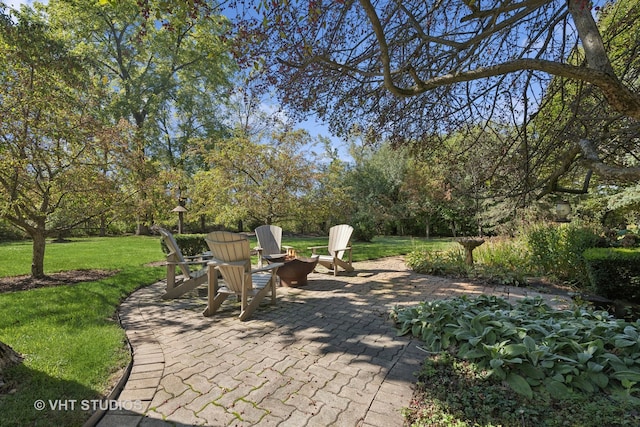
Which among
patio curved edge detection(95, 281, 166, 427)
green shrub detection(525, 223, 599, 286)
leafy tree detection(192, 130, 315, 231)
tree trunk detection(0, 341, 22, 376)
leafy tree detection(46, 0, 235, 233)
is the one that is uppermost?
leafy tree detection(46, 0, 235, 233)

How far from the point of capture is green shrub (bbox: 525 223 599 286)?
220 inches

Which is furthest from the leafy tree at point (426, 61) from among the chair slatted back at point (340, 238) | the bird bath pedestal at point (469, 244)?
the bird bath pedestal at point (469, 244)

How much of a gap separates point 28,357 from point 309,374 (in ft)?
7.68

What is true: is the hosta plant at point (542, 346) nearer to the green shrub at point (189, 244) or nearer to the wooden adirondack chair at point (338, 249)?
the wooden adirondack chair at point (338, 249)

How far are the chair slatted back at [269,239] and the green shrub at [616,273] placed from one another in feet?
18.2

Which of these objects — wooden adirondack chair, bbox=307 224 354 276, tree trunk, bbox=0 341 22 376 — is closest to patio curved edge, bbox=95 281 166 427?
tree trunk, bbox=0 341 22 376

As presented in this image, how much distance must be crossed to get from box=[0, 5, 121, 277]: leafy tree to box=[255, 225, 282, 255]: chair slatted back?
9.97ft

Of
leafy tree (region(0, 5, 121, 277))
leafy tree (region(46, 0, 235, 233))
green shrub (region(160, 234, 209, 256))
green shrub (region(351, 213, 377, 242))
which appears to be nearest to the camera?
leafy tree (region(0, 5, 121, 277))

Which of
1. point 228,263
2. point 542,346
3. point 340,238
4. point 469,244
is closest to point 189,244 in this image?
point 340,238

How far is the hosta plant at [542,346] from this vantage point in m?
2.20

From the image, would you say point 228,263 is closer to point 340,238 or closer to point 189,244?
point 340,238

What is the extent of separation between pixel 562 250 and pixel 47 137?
32.0 ft

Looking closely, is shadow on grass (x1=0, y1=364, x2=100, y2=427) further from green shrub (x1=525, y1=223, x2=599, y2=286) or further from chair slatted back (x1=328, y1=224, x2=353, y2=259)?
green shrub (x1=525, y1=223, x2=599, y2=286)

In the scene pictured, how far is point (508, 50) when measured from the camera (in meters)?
4.16
